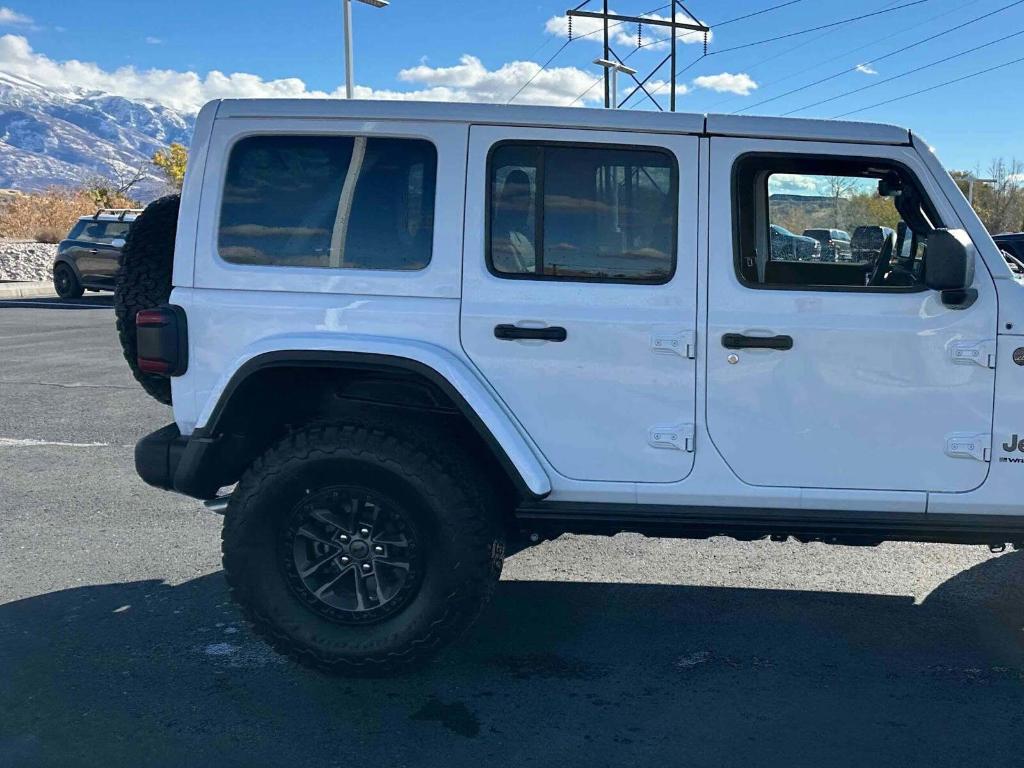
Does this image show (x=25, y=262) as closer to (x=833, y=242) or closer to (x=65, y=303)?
(x=65, y=303)

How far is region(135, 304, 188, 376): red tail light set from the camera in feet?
12.0

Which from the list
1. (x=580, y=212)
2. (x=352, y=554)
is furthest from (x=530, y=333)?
(x=352, y=554)

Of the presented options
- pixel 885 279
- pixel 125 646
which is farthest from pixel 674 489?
pixel 125 646

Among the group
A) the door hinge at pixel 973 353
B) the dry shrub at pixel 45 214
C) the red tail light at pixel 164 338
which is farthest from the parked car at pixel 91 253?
the door hinge at pixel 973 353

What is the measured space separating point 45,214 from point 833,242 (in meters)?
38.7

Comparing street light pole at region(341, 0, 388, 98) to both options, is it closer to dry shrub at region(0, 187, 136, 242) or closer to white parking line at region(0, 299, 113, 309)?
white parking line at region(0, 299, 113, 309)

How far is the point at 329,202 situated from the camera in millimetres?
3738

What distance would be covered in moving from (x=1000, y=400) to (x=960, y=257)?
0.55 meters

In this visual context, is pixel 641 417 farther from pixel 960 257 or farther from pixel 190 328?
pixel 190 328

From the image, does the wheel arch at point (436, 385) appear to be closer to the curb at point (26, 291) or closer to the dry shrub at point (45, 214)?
the curb at point (26, 291)

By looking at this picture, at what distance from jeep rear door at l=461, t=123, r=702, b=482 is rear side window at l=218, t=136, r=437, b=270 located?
23 centimetres

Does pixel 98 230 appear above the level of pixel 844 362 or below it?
above

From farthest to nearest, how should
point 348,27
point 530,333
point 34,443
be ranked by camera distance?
point 348,27 → point 34,443 → point 530,333

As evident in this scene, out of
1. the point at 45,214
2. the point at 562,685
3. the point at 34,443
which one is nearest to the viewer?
the point at 562,685
